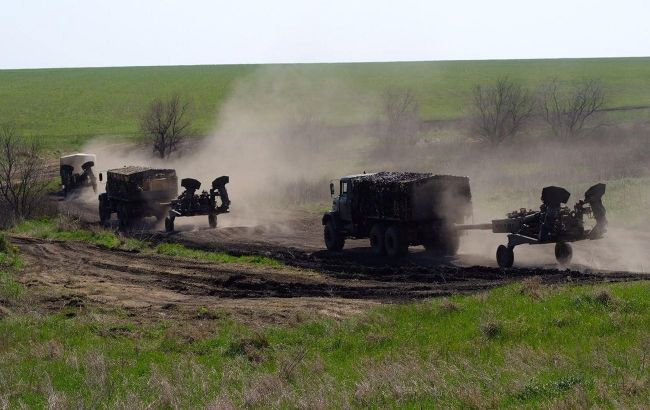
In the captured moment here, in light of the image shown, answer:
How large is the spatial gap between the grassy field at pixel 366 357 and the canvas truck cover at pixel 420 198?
9.27 meters

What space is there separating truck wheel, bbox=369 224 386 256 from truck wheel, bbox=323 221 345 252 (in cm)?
191

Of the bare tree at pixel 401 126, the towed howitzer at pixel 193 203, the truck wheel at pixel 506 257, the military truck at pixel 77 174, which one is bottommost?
the truck wheel at pixel 506 257

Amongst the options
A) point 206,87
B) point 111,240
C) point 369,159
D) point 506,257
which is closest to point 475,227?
point 506,257

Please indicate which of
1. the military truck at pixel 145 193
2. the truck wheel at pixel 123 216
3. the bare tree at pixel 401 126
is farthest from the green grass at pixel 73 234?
the bare tree at pixel 401 126

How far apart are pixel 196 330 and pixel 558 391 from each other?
30.6 feet

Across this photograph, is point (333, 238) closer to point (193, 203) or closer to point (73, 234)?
point (193, 203)

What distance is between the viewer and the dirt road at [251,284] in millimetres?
22719

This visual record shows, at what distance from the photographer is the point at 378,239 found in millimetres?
31719

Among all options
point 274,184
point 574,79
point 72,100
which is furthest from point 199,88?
point 274,184

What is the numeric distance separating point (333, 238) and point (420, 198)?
4826mm

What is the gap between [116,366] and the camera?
1603cm

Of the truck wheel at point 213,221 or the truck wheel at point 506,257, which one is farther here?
the truck wheel at point 213,221

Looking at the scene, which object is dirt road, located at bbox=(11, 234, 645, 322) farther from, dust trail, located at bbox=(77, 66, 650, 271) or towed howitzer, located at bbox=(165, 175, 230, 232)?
towed howitzer, located at bbox=(165, 175, 230, 232)

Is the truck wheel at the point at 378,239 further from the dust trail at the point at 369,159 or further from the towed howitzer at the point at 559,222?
the towed howitzer at the point at 559,222
